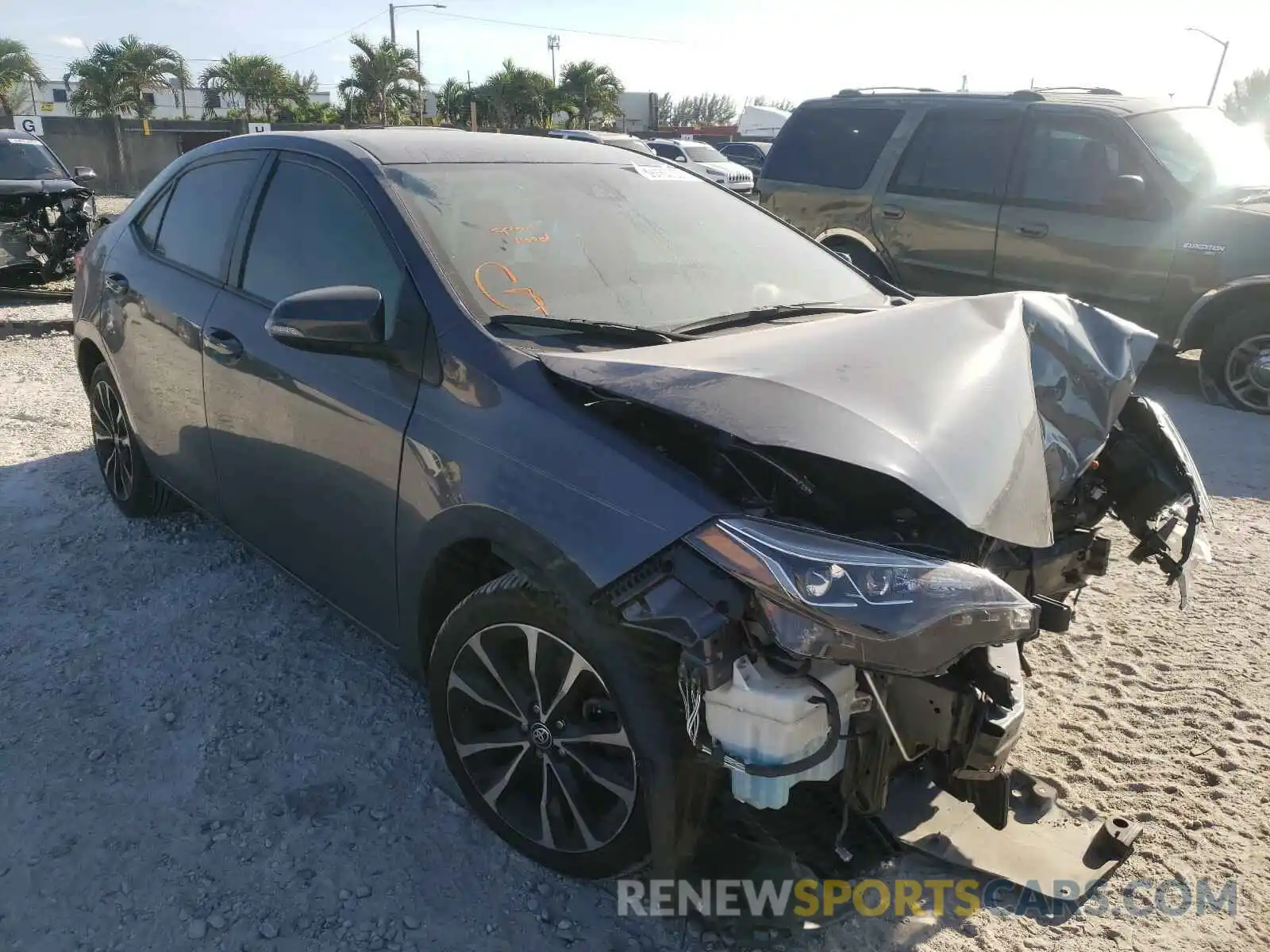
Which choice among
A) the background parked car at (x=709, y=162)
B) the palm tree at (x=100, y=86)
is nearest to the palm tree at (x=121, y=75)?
the palm tree at (x=100, y=86)

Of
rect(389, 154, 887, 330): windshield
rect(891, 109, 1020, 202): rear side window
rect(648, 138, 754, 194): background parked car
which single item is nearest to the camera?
rect(389, 154, 887, 330): windshield

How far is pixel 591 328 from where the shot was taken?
2.70 metres

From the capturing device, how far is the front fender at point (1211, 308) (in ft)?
21.3

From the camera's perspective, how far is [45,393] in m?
6.89

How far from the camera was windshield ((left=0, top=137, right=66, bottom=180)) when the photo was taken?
35.4 feet

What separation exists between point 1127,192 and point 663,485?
6199 millimetres

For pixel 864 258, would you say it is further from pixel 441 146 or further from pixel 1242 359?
pixel 441 146

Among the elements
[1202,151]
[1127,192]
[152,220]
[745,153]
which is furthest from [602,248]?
[745,153]

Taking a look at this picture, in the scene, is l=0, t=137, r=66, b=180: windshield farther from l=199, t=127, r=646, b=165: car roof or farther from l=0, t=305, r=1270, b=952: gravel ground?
l=199, t=127, r=646, b=165: car roof

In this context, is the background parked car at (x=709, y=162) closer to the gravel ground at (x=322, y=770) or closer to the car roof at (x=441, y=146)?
the car roof at (x=441, y=146)

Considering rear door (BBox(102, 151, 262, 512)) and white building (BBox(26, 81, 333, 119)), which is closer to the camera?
rear door (BBox(102, 151, 262, 512))

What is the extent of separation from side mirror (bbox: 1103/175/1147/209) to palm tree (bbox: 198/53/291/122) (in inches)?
1464

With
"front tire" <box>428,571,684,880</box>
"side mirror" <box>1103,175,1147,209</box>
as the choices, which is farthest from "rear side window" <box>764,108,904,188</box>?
"front tire" <box>428,571,684,880</box>

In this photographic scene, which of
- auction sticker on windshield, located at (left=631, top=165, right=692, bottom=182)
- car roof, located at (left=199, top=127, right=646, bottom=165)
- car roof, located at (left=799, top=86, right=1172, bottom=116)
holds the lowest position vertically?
auction sticker on windshield, located at (left=631, top=165, right=692, bottom=182)
